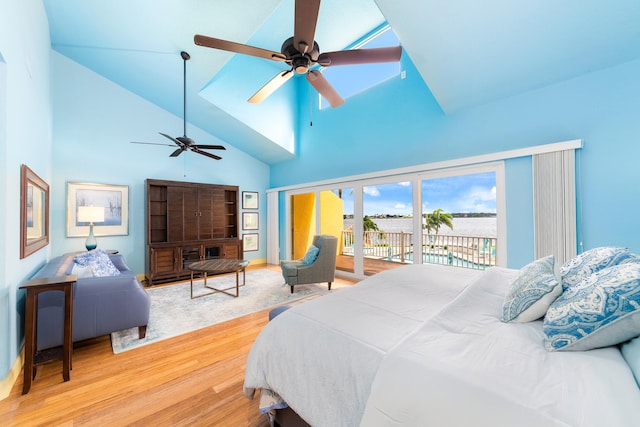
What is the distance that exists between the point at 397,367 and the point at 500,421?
291 millimetres

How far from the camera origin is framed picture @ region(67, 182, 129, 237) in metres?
4.23

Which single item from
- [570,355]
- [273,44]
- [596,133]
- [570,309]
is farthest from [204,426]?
[273,44]

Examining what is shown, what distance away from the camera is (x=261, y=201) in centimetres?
668

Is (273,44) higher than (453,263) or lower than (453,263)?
higher

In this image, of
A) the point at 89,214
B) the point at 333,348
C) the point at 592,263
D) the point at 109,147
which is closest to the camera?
the point at 333,348

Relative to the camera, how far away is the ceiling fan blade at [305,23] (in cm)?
174

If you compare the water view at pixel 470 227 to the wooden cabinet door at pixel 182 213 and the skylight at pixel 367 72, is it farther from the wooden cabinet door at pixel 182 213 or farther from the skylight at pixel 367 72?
the wooden cabinet door at pixel 182 213

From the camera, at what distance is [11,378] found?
1.79 meters

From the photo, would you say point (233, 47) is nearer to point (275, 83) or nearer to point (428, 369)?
point (275, 83)

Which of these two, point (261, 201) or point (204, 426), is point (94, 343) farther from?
point (261, 201)

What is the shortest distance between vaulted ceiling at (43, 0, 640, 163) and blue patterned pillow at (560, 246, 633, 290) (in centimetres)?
220

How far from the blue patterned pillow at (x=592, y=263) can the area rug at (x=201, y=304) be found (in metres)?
3.02

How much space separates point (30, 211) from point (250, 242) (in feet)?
13.8

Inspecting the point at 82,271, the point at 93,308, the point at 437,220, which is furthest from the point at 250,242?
the point at 437,220
